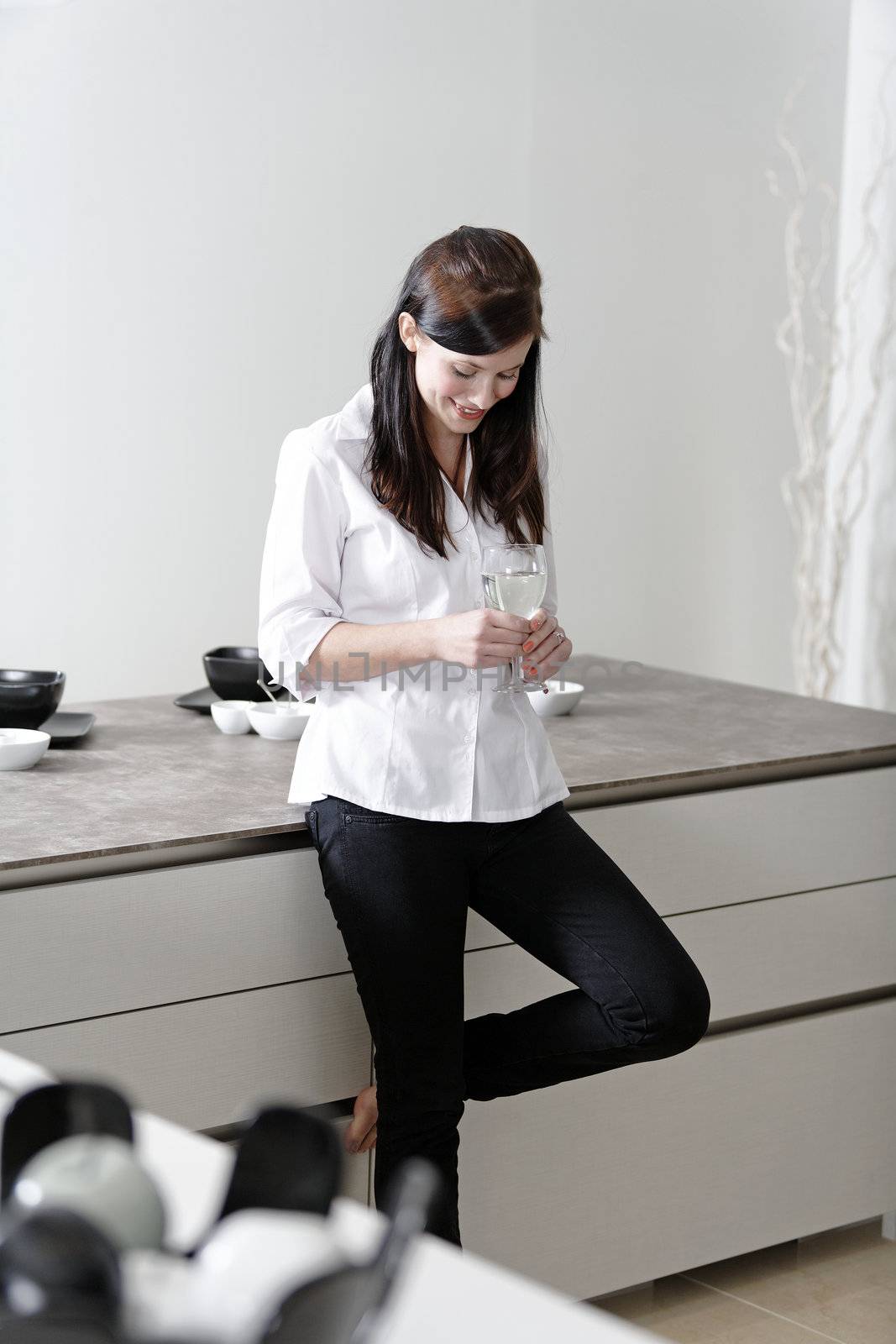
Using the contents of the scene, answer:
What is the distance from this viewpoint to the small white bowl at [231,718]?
8.13ft

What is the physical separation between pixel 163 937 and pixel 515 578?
2.00ft

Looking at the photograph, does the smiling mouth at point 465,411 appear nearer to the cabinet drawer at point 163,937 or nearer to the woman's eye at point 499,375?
the woman's eye at point 499,375

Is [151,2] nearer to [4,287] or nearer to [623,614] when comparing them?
[4,287]

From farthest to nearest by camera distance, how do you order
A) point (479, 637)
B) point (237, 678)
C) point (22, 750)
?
point (237, 678), point (22, 750), point (479, 637)

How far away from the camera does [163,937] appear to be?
1.85 meters

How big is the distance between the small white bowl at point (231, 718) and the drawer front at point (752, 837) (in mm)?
620

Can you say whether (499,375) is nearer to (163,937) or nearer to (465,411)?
(465,411)

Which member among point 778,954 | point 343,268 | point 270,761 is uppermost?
point 343,268

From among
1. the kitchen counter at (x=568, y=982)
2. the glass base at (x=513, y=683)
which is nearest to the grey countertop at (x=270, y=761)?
the kitchen counter at (x=568, y=982)

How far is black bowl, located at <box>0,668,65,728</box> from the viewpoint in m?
2.31

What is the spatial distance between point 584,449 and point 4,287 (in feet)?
5.30

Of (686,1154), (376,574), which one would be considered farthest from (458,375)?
(686,1154)

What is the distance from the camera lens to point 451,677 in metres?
2.01

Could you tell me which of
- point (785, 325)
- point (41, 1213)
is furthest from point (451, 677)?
point (785, 325)
